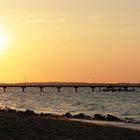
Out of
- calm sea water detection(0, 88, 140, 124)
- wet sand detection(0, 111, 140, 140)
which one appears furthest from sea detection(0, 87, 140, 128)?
wet sand detection(0, 111, 140, 140)

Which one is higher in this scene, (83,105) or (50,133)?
(50,133)

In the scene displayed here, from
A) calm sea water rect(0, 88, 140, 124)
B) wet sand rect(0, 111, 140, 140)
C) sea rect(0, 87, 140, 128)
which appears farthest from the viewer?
calm sea water rect(0, 88, 140, 124)

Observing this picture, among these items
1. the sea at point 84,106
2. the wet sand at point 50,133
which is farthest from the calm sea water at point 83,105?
the wet sand at point 50,133

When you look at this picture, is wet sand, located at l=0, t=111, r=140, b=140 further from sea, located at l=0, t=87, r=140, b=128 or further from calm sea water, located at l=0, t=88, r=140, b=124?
calm sea water, located at l=0, t=88, r=140, b=124

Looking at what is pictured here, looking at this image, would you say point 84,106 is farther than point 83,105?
No

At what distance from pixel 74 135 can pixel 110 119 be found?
18.1m

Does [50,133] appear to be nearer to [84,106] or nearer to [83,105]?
[84,106]

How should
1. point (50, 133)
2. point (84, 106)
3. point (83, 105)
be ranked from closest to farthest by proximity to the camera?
point (50, 133) < point (84, 106) < point (83, 105)

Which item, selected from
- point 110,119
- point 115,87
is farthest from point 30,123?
point 115,87

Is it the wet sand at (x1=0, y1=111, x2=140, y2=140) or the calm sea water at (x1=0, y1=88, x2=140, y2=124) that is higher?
the wet sand at (x1=0, y1=111, x2=140, y2=140)

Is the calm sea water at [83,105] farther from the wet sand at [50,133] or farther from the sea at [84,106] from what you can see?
the wet sand at [50,133]

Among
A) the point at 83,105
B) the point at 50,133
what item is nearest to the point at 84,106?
the point at 83,105

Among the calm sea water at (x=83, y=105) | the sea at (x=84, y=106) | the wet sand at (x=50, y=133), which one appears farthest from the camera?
the calm sea water at (x=83, y=105)

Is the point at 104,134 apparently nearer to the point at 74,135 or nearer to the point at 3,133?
the point at 74,135
